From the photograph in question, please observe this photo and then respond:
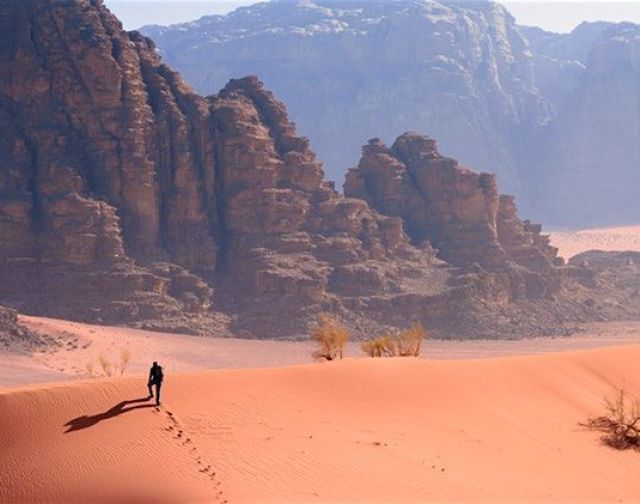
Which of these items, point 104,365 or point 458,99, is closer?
point 104,365

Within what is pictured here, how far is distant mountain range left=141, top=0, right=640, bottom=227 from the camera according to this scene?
175 meters

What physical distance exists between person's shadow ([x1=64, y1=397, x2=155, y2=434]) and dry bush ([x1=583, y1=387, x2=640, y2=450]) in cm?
1039

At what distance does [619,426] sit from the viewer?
26000mm

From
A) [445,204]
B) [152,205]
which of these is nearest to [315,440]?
[152,205]

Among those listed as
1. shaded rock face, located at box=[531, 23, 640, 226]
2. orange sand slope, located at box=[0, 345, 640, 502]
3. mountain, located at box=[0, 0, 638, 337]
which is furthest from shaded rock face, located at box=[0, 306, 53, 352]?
shaded rock face, located at box=[531, 23, 640, 226]

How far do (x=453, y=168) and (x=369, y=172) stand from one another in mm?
5849

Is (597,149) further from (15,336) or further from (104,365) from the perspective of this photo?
(104,365)

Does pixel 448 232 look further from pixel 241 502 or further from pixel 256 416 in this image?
pixel 241 502

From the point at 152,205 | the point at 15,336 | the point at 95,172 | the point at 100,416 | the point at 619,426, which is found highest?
the point at 95,172

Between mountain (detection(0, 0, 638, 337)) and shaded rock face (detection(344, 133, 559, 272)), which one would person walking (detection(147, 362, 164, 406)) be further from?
shaded rock face (detection(344, 133, 559, 272))

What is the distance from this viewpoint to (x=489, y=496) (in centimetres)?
2055

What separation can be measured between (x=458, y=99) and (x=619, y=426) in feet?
510

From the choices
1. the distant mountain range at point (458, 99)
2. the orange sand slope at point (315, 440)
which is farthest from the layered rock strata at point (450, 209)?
the distant mountain range at point (458, 99)

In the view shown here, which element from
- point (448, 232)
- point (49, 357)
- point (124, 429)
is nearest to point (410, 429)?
point (124, 429)
